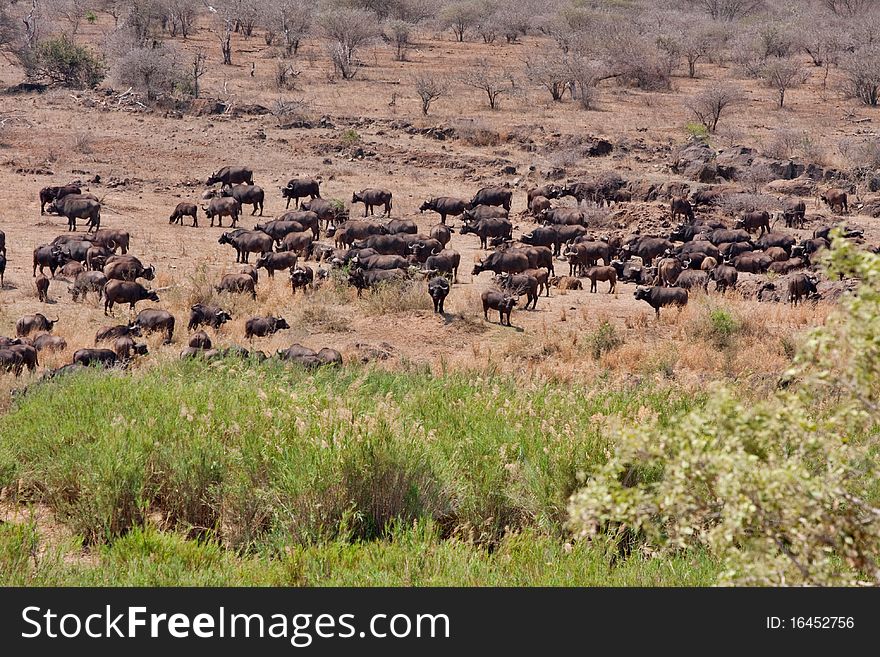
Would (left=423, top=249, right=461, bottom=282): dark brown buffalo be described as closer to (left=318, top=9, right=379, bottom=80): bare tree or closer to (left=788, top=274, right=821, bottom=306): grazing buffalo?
(left=788, top=274, right=821, bottom=306): grazing buffalo

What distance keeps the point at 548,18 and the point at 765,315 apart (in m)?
53.2

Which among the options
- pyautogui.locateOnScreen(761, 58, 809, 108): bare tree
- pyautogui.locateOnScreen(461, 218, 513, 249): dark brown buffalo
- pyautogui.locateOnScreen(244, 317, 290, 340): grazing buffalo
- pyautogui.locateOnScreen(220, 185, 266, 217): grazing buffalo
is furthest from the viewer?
pyautogui.locateOnScreen(761, 58, 809, 108): bare tree

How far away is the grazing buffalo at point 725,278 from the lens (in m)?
20.7

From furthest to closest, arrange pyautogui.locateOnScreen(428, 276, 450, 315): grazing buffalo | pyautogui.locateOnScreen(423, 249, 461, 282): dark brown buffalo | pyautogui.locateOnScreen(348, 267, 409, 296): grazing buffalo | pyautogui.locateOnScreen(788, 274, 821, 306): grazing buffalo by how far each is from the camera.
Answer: pyautogui.locateOnScreen(423, 249, 461, 282): dark brown buffalo
pyautogui.locateOnScreen(788, 274, 821, 306): grazing buffalo
pyautogui.locateOnScreen(348, 267, 409, 296): grazing buffalo
pyautogui.locateOnScreen(428, 276, 450, 315): grazing buffalo

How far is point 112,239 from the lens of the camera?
22.3 metres

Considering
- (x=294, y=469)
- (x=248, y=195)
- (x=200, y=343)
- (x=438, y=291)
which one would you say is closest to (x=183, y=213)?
(x=248, y=195)

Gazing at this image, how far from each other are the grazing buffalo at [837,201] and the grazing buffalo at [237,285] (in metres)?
19.5

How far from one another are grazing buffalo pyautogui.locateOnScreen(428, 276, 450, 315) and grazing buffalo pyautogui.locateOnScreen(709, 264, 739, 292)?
263 inches

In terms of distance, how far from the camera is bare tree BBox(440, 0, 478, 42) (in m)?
65.1

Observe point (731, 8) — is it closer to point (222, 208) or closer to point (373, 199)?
point (373, 199)

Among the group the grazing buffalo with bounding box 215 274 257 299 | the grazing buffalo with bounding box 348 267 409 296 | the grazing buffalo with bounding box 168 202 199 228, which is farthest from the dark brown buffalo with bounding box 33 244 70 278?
the grazing buffalo with bounding box 168 202 199 228

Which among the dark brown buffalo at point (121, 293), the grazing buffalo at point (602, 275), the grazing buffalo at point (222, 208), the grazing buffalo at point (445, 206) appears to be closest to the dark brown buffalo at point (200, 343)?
the dark brown buffalo at point (121, 293)

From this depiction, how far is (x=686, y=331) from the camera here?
54.1ft
